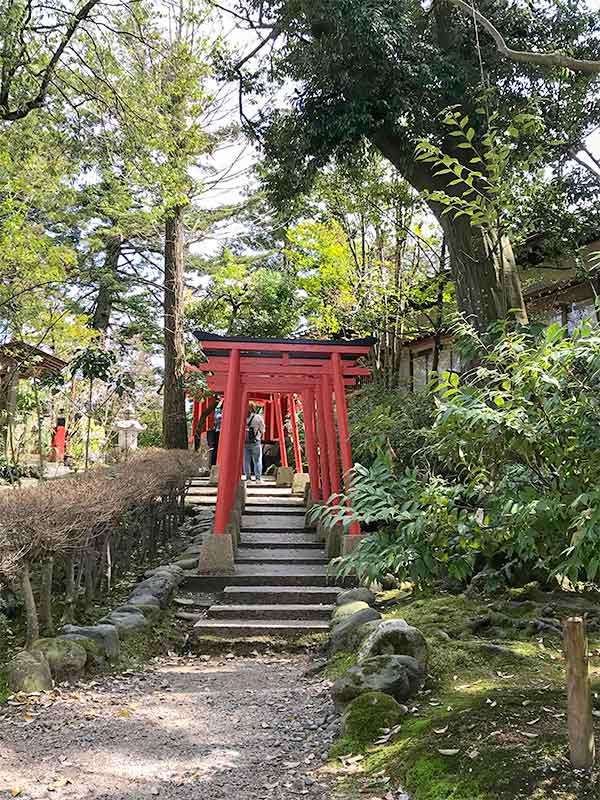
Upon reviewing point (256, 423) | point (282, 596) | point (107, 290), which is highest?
point (107, 290)

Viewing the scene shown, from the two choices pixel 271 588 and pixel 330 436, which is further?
pixel 330 436

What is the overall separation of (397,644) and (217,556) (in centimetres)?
443

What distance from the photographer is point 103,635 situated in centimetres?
600

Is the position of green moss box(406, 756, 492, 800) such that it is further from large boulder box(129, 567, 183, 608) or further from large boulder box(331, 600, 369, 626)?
large boulder box(129, 567, 183, 608)

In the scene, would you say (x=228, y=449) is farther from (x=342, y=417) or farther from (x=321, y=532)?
(x=321, y=532)

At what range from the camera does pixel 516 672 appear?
5.04m

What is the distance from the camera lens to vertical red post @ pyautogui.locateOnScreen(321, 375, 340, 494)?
11156 millimetres

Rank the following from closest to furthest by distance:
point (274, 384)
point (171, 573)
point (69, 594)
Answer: point (69, 594) → point (171, 573) → point (274, 384)

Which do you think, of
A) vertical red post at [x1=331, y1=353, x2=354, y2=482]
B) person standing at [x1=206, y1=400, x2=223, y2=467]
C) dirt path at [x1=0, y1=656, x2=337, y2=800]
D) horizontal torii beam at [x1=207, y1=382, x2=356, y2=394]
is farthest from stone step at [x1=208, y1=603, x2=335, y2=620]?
person standing at [x1=206, y1=400, x2=223, y2=467]

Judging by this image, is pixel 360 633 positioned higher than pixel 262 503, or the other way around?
pixel 262 503

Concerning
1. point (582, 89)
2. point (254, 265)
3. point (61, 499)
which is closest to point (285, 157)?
point (582, 89)

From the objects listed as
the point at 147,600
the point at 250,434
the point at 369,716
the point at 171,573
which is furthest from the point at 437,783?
the point at 250,434

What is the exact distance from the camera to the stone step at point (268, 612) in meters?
7.65

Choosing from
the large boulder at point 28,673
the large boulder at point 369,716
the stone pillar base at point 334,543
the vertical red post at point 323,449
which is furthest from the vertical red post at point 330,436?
the large boulder at point 369,716
